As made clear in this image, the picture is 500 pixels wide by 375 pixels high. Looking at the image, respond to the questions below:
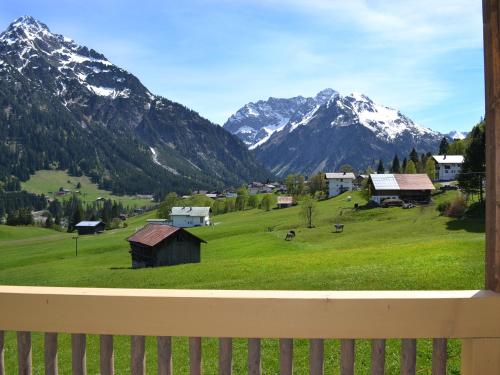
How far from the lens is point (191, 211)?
129875mm

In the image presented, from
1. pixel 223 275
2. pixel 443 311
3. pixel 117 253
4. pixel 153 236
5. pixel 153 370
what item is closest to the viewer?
pixel 443 311

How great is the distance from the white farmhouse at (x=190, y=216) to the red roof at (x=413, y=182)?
51.5 m

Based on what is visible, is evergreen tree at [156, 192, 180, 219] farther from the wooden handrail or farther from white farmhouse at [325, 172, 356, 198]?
the wooden handrail

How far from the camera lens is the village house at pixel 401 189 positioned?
9488cm

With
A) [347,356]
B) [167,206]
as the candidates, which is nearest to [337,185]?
[167,206]

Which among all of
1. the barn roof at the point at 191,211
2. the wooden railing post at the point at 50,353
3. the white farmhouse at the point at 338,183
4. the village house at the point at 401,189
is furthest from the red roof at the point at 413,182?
the wooden railing post at the point at 50,353

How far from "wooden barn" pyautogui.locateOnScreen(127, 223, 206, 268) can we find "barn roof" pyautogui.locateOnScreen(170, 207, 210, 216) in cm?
6772

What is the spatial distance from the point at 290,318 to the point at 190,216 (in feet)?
413

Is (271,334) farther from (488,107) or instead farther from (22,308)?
(488,107)

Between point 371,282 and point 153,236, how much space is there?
1630 inches

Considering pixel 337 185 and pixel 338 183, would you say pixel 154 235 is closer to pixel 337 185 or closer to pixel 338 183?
pixel 337 185

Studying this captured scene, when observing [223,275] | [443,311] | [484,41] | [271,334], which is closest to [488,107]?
[484,41]

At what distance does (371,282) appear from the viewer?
21.3 metres

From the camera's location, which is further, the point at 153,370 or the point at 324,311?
the point at 153,370
